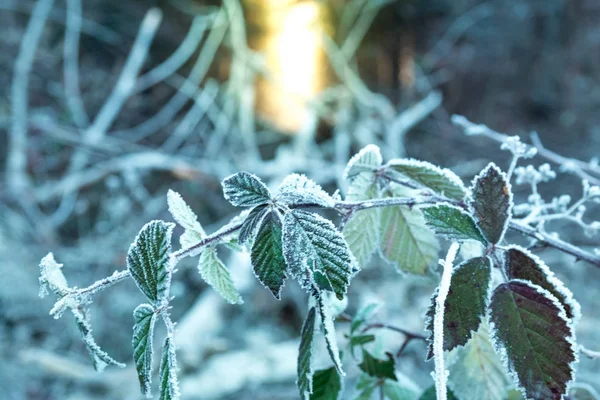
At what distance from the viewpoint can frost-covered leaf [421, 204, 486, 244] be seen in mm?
305

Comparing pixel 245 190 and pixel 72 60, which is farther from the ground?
pixel 72 60

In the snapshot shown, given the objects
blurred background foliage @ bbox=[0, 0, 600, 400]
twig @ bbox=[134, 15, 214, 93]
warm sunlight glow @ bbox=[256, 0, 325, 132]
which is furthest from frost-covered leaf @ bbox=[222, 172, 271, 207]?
warm sunlight glow @ bbox=[256, 0, 325, 132]

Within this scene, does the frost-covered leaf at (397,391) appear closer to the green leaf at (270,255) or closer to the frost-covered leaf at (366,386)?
the frost-covered leaf at (366,386)

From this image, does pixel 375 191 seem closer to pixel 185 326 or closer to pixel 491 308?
pixel 491 308

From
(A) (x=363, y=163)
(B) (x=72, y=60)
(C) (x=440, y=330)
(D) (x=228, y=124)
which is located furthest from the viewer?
(B) (x=72, y=60)

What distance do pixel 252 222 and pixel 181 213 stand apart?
0.06 meters

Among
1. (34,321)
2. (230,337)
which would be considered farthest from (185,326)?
(34,321)

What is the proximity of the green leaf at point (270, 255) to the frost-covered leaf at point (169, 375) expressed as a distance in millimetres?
61

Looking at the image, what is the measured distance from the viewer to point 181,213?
329 millimetres

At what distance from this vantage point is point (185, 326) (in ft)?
5.78

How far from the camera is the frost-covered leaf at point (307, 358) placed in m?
0.32

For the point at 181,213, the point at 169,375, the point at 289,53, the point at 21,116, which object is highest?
the point at 289,53

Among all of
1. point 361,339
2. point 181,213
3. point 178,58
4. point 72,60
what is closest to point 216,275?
point 181,213

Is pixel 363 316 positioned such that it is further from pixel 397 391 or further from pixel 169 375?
pixel 169 375
